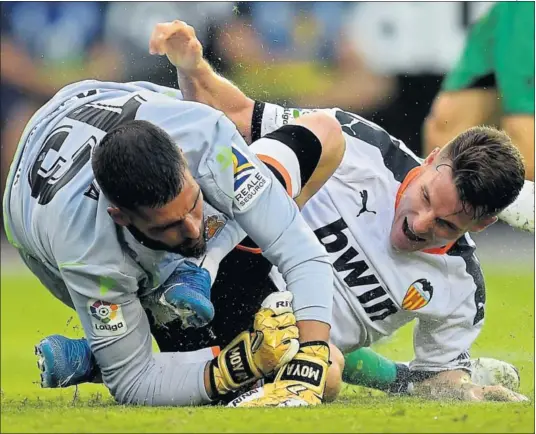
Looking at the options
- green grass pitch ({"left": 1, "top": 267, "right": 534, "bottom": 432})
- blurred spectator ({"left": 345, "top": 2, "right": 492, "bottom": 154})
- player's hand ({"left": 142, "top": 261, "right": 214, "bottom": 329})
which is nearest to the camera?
green grass pitch ({"left": 1, "top": 267, "right": 534, "bottom": 432})

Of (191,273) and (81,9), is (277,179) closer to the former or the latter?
(191,273)

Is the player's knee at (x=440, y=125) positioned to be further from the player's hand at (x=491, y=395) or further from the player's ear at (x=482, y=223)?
the player's hand at (x=491, y=395)

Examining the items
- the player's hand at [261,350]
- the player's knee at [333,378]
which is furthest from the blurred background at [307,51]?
the player's hand at [261,350]

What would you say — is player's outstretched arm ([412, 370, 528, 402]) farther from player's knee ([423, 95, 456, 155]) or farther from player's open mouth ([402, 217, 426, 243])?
player's knee ([423, 95, 456, 155])

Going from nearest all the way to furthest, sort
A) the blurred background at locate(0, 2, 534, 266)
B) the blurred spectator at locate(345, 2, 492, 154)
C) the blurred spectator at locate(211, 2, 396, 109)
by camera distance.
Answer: the blurred spectator at locate(211, 2, 396, 109), the blurred background at locate(0, 2, 534, 266), the blurred spectator at locate(345, 2, 492, 154)

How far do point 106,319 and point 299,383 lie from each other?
62cm

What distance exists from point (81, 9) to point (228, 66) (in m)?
4.26

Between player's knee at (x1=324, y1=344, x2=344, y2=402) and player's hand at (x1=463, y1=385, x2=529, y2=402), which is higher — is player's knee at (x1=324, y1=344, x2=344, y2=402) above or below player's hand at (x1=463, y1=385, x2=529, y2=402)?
above

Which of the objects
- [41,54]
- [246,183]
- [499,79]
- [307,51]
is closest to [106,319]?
[246,183]

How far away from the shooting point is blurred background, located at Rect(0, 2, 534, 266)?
9.54 m

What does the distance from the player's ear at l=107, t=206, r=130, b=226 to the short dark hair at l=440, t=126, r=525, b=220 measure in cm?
128

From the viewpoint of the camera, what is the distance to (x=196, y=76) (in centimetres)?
452

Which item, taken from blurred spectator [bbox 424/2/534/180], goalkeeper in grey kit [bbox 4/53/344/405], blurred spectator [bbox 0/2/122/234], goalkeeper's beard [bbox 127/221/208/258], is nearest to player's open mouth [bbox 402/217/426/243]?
goalkeeper in grey kit [bbox 4/53/344/405]

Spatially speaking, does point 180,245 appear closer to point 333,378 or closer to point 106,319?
point 106,319
